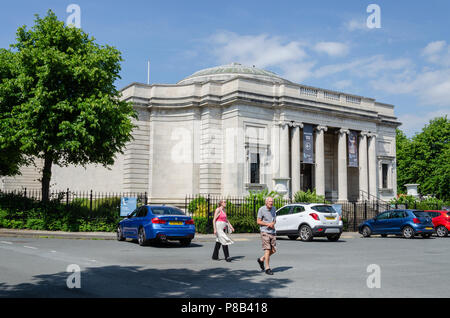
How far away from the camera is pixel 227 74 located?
40.9 metres

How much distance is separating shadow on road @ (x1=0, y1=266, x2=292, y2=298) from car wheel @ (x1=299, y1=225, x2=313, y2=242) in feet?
31.0

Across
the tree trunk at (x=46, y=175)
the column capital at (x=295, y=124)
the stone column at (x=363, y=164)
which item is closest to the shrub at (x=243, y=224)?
the tree trunk at (x=46, y=175)

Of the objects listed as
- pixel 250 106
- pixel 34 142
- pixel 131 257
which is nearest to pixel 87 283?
pixel 131 257

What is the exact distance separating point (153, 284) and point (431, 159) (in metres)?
52.2

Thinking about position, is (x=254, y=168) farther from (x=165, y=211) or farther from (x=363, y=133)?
(x=165, y=211)

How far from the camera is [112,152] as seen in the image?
2417 cm

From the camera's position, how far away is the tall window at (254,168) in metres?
32.8

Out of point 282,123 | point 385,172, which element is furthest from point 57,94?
point 385,172

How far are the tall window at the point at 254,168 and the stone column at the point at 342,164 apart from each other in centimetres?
790

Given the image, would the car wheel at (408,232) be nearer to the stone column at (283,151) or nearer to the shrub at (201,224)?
the shrub at (201,224)

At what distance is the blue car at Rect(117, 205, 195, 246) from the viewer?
621 inches

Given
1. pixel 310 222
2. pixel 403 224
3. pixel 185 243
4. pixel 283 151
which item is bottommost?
pixel 185 243

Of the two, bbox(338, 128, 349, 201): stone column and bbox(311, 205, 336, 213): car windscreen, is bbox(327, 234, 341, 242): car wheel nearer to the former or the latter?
bbox(311, 205, 336, 213): car windscreen

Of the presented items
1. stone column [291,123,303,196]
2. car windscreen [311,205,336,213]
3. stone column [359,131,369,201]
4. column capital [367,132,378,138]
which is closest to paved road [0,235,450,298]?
car windscreen [311,205,336,213]
